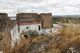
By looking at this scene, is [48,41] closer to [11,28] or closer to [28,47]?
[28,47]

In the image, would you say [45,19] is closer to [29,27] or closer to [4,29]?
[29,27]

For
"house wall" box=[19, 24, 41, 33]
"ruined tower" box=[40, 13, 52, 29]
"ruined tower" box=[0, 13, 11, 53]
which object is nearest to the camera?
"ruined tower" box=[0, 13, 11, 53]

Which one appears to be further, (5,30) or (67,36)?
(5,30)

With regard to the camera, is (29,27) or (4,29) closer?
(4,29)

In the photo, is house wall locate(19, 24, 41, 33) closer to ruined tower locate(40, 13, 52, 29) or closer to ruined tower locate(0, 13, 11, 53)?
ruined tower locate(0, 13, 11, 53)

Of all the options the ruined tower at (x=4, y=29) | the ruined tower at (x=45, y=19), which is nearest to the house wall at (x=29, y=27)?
the ruined tower at (x=4, y=29)

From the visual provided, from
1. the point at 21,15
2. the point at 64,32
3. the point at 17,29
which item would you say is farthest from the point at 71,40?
the point at 21,15

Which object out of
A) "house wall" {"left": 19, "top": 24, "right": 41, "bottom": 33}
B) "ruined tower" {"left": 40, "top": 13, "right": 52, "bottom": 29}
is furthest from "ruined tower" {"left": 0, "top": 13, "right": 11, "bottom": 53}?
"ruined tower" {"left": 40, "top": 13, "right": 52, "bottom": 29}

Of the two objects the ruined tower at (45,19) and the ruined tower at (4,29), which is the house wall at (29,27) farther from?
the ruined tower at (45,19)

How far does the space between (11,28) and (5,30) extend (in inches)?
20.9

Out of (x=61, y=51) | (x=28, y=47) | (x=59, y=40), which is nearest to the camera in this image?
(x=61, y=51)

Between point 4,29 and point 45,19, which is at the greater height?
point 45,19

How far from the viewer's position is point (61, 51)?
6.74 metres

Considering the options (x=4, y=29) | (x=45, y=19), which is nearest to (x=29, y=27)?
(x=4, y=29)
